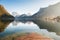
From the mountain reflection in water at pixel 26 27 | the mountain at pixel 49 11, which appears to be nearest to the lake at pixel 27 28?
the mountain reflection in water at pixel 26 27

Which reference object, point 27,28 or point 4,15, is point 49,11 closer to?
point 27,28

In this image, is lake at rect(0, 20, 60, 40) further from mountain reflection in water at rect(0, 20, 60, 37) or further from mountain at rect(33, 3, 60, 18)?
mountain at rect(33, 3, 60, 18)

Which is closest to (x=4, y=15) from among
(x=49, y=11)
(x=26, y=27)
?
(x=26, y=27)

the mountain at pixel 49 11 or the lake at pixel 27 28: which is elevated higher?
the mountain at pixel 49 11

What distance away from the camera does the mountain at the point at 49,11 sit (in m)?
1.94

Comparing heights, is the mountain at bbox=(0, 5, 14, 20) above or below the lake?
above

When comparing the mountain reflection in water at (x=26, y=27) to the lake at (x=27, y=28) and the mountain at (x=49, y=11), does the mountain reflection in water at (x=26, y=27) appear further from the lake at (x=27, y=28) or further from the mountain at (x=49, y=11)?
the mountain at (x=49, y=11)

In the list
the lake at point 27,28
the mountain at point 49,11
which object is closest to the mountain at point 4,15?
the lake at point 27,28

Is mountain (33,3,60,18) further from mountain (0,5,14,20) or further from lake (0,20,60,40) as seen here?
mountain (0,5,14,20)

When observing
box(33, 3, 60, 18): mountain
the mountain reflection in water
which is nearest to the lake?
the mountain reflection in water

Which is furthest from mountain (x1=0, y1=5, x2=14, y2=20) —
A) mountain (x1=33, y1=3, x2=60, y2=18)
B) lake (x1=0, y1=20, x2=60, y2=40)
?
mountain (x1=33, y1=3, x2=60, y2=18)

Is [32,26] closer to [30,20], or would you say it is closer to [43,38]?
[30,20]

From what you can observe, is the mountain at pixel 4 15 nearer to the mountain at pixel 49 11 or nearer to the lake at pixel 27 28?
the lake at pixel 27 28

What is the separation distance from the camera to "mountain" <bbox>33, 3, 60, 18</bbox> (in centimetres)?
194
